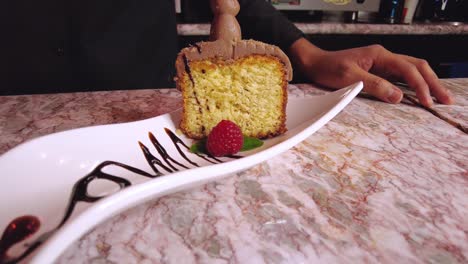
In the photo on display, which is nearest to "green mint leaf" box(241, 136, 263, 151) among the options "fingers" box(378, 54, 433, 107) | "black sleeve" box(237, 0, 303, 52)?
"fingers" box(378, 54, 433, 107)

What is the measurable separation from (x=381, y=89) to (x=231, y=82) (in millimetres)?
635

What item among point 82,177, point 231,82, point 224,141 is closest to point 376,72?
point 231,82

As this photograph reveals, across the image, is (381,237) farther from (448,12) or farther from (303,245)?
(448,12)

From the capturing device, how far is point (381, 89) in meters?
1.15

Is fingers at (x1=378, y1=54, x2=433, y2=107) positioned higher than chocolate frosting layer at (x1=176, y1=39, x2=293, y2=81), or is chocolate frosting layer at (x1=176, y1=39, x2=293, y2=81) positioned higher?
chocolate frosting layer at (x1=176, y1=39, x2=293, y2=81)

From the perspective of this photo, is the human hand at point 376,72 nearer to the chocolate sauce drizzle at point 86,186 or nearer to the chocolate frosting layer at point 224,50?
the chocolate frosting layer at point 224,50

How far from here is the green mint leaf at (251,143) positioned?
785 mm

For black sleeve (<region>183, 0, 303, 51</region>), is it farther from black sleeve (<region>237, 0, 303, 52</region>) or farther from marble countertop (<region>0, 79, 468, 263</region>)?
marble countertop (<region>0, 79, 468, 263</region>)

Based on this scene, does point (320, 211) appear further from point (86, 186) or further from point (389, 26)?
point (389, 26)

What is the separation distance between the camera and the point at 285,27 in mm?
1595

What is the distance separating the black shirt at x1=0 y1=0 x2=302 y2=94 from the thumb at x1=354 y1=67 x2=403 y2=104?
52cm

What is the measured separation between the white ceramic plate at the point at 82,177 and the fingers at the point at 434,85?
56 centimetres

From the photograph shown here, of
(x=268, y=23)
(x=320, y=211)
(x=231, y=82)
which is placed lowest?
(x=320, y=211)

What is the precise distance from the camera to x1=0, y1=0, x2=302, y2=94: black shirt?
1.47m
